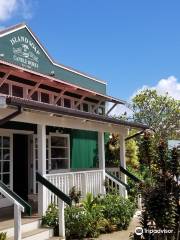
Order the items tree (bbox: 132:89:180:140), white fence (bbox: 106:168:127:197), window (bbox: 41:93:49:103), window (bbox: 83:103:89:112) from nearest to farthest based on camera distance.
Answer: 1. white fence (bbox: 106:168:127:197)
2. window (bbox: 41:93:49:103)
3. window (bbox: 83:103:89:112)
4. tree (bbox: 132:89:180:140)

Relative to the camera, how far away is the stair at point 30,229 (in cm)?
914

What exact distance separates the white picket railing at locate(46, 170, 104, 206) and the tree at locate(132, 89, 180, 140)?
28.4m

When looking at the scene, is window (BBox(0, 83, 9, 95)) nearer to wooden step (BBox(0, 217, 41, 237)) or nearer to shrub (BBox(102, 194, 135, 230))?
shrub (BBox(102, 194, 135, 230))

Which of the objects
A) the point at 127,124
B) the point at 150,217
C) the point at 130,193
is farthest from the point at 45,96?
the point at 150,217

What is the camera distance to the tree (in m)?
41.1

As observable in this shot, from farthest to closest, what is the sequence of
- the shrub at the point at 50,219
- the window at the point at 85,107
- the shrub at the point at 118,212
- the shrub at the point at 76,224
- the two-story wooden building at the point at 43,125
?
the window at the point at 85,107 < the shrub at the point at 118,212 < the two-story wooden building at the point at 43,125 < the shrub at the point at 76,224 < the shrub at the point at 50,219

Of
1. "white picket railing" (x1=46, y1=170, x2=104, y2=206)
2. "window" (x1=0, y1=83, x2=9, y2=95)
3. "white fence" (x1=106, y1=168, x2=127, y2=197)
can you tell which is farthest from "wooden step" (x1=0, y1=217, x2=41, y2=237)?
"window" (x1=0, y1=83, x2=9, y2=95)

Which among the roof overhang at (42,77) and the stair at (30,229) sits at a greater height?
the roof overhang at (42,77)

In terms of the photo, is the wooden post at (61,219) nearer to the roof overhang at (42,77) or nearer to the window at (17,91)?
the roof overhang at (42,77)

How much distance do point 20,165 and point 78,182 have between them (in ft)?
7.01

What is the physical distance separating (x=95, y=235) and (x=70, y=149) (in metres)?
5.58

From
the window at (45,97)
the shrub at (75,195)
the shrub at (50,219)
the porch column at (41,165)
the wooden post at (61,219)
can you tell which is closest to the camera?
the wooden post at (61,219)

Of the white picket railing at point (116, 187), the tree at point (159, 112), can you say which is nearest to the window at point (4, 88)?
the white picket railing at point (116, 187)

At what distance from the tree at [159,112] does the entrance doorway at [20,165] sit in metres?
28.7
